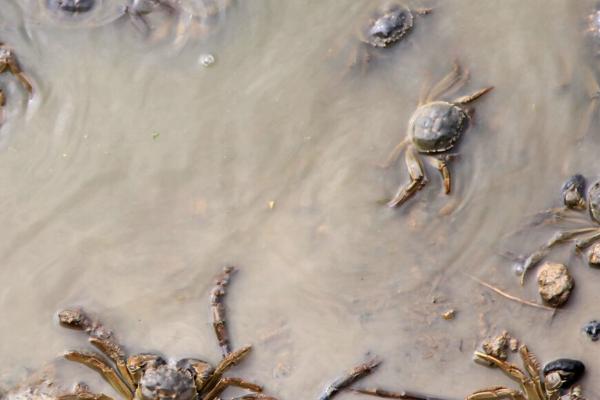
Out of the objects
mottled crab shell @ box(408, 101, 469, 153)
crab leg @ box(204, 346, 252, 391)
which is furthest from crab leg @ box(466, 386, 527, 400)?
mottled crab shell @ box(408, 101, 469, 153)

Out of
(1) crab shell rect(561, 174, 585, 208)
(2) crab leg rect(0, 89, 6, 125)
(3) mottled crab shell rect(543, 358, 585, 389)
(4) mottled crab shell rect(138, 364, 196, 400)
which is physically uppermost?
(2) crab leg rect(0, 89, 6, 125)

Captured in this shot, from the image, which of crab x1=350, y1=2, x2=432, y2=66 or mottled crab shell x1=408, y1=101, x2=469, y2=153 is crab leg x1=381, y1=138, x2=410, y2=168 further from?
crab x1=350, y1=2, x2=432, y2=66

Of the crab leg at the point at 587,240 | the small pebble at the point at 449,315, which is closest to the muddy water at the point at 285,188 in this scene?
the small pebble at the point at 449,315

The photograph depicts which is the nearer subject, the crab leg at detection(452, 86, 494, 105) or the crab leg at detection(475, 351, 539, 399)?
the crab leg at detection(475, 351, 539, 399)

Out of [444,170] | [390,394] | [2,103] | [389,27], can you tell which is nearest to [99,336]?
[2,103]

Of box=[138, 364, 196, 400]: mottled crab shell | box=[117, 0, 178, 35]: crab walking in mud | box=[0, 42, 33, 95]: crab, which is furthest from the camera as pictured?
box=[117, 0, 178, 35]: crab walking in mud

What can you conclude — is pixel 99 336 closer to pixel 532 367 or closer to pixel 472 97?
pixel 532 367
